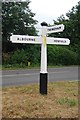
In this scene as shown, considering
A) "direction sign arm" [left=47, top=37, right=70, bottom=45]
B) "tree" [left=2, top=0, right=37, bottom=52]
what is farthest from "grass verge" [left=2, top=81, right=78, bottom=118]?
"tree" [left=2, top=0, right=37, bottom=52]

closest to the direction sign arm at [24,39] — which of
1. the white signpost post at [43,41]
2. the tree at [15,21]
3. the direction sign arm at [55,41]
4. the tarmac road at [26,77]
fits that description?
the white signpost post at [43,41]

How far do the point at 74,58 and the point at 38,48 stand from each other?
5.64m

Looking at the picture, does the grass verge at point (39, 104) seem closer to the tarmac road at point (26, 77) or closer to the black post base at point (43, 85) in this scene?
the black post base at point (43, 85)

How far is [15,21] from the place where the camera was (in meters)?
32.2

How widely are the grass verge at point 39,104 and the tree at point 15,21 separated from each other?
75.6ft

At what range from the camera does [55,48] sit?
117ft

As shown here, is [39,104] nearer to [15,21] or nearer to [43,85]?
[43,85]

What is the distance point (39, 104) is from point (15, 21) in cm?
2510

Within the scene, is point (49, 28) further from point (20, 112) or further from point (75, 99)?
point (20, 112)

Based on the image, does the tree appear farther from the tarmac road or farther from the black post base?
the black post base

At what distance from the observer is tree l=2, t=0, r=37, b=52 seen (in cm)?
3219

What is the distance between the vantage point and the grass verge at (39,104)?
6.88m

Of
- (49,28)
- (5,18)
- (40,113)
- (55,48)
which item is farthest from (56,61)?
(40,113)

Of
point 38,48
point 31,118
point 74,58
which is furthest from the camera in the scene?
point 74,58
